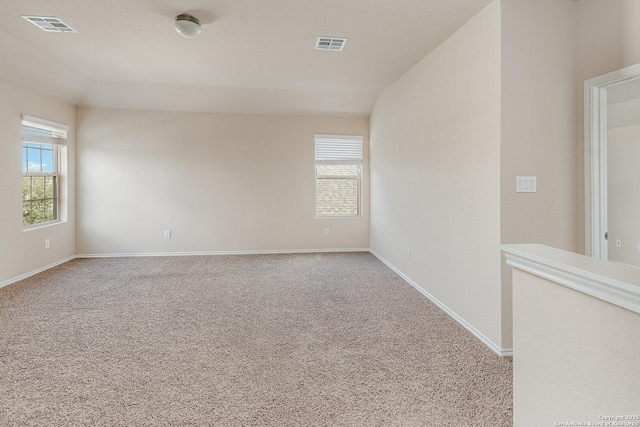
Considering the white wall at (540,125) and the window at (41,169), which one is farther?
the window at (41,169)

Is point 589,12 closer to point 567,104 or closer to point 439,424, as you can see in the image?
point 567,104

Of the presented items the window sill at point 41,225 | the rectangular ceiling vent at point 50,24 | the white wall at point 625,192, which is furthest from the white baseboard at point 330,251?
the white wall at point 625,192

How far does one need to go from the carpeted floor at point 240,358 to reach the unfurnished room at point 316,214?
20mm

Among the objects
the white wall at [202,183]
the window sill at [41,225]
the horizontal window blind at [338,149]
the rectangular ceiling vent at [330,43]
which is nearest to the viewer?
the rectangular ceiling vent at [330,43]

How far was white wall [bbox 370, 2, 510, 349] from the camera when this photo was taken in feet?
8.26

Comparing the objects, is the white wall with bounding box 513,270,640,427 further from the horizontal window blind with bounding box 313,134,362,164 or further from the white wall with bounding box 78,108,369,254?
the horizontal window blind with bounding box 313,134,362,164

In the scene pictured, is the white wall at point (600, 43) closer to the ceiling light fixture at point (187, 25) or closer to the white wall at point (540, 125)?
the white wall at point (540, 125)

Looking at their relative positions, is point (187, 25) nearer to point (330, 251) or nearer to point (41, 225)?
point (41, 225)

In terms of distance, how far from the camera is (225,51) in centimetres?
366

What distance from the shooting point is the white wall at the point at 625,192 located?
4.62 metres

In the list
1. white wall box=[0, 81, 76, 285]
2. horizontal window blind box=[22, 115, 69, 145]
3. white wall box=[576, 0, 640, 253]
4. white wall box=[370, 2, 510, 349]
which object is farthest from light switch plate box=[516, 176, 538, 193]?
horizontal window blind box=[22, 115, 69, 145]

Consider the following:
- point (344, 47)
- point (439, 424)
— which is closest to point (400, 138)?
point (344, 47)

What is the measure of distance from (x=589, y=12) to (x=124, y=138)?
239 inches

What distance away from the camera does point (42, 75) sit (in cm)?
418
